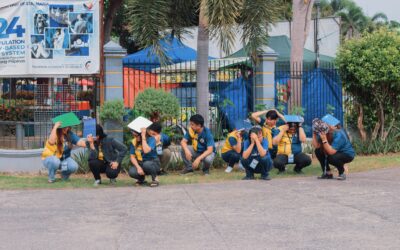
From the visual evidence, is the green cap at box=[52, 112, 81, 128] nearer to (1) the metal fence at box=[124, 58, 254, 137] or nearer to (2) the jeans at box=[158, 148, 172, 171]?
(2) the jeans at box=[158, 148, 172, 171]

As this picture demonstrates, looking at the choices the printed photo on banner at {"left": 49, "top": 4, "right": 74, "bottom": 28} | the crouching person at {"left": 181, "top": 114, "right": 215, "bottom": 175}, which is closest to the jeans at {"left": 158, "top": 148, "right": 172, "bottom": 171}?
the crouching person at {"left": 181, "top": 114, "right": 215, "bottom": 175}

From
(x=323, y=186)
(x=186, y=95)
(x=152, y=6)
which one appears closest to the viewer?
(x=323, y=186)

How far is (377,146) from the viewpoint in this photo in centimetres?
1452

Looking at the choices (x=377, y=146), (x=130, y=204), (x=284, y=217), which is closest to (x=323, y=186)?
(x=284, y=217)

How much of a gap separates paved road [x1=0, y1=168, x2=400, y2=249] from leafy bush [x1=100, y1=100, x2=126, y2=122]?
2543mm

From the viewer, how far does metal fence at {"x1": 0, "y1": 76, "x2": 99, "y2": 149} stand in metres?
12.7

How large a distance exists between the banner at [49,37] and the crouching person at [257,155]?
13.9 ft

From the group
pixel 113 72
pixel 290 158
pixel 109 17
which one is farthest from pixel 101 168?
pixel 109 17

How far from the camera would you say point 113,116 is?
39.3 feet

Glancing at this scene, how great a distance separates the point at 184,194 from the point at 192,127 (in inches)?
95.4

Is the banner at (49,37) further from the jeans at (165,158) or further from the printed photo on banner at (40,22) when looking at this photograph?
the jeans at (165,158)

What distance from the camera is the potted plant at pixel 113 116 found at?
39.2 ft

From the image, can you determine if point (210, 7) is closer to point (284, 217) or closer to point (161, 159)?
point (161, 159)

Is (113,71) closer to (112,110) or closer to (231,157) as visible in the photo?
(112,110)
